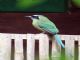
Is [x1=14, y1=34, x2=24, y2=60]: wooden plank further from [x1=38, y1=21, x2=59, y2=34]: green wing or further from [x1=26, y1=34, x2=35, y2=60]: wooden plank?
[x1=38, y1=21, x2=59, y2=34]: green wing

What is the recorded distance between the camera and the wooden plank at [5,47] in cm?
382

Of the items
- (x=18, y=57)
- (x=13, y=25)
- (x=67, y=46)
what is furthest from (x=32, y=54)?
(x=13, y=25)

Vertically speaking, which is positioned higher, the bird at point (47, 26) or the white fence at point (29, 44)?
the bird at point (47, 26)

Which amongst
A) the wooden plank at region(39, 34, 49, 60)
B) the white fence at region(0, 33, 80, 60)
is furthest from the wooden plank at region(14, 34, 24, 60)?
the wooden plank at region(39, 34, 49, 60)

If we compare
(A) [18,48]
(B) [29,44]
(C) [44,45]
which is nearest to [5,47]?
(A) [18,48]

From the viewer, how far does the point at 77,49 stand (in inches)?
150

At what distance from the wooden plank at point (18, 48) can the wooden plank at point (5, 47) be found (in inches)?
3.6

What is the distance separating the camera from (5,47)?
3.89 metres

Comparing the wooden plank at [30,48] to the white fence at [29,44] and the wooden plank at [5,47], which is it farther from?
the wooden plank at [5,47]

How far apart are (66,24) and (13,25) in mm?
997

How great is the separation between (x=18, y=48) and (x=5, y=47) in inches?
6.3

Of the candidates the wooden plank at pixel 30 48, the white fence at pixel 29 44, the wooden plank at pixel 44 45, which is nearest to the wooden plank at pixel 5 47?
the white fence at pixel 29 44

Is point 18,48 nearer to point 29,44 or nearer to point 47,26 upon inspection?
point 29,44

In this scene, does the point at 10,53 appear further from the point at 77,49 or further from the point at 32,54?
the point at 77,49
